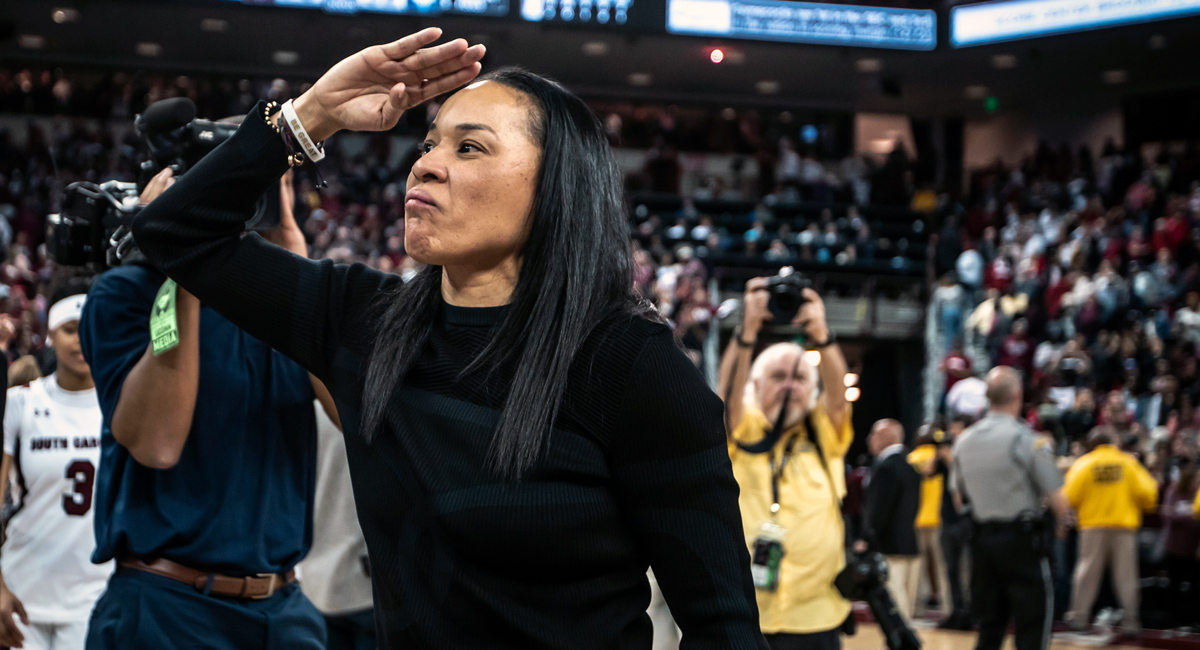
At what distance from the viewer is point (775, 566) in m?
3.85

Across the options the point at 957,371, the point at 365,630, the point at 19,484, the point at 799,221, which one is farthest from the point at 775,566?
the point at 799,221

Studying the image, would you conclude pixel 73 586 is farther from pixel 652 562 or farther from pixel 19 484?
pixel 652 562

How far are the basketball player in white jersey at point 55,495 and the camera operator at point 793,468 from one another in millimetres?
2096

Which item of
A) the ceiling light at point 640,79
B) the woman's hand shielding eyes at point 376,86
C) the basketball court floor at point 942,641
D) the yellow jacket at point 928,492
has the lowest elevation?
the basketball court floor at point 942,641

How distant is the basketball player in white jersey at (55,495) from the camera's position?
3.43 meters

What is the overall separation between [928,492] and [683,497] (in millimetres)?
9549

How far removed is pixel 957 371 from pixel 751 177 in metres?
7.94

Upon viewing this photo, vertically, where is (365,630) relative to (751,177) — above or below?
below

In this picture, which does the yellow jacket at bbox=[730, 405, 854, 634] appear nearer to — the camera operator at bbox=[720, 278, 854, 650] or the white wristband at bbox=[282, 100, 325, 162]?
the camera operator at bbox=[720, 278, 854, 650]

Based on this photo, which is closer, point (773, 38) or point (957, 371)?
point (957, 371)

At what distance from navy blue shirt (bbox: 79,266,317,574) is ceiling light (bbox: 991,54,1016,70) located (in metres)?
19.8

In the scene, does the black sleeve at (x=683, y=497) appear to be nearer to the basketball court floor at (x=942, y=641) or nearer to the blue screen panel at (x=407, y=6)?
the basketball court floor at (x=942, y=641)

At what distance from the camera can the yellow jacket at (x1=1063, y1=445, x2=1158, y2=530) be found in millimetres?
9117

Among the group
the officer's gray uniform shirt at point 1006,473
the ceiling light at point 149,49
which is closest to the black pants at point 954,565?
the officer's gray uniform shirt at point 1006,473
